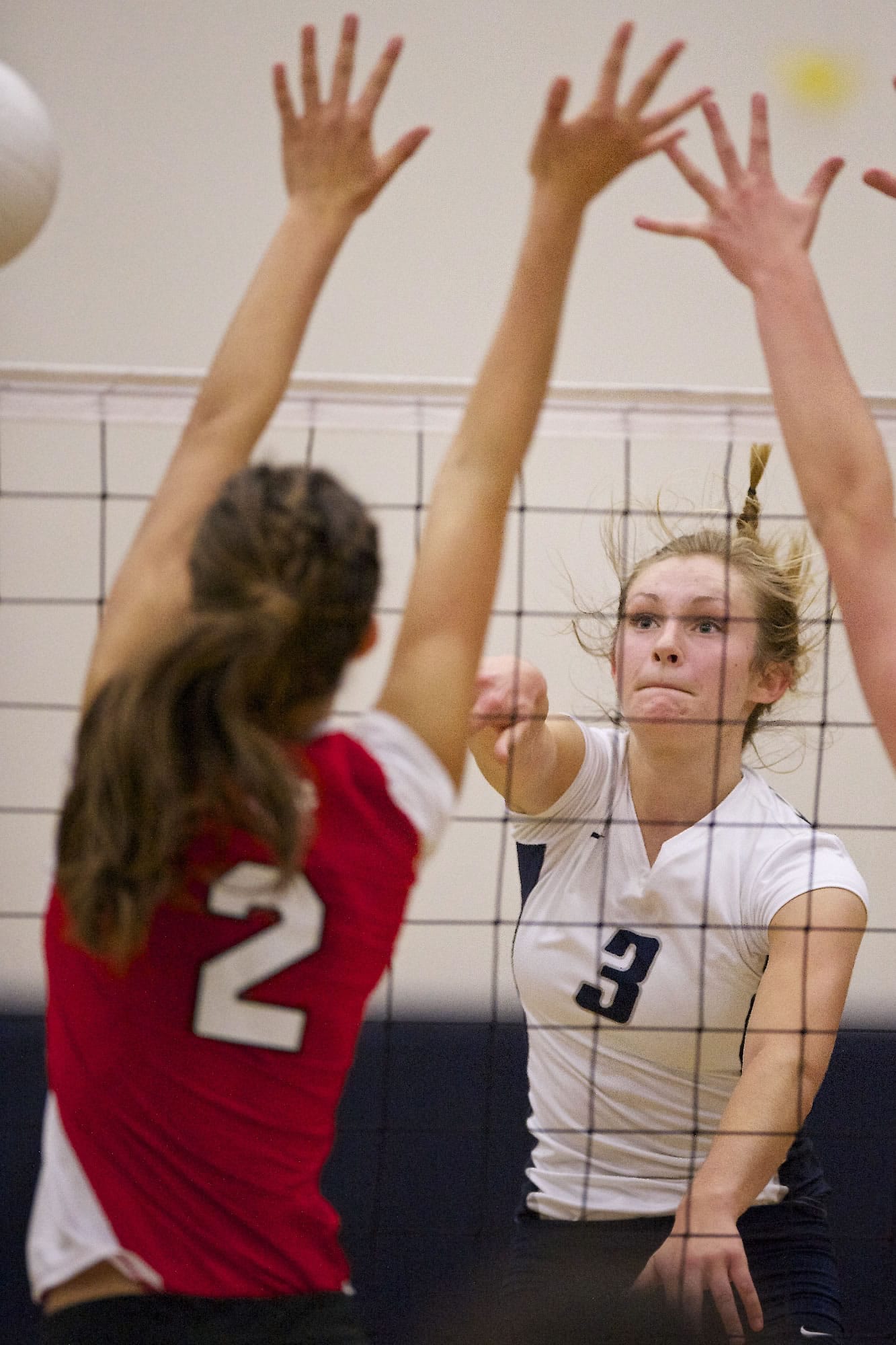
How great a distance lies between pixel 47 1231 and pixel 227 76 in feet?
8.84

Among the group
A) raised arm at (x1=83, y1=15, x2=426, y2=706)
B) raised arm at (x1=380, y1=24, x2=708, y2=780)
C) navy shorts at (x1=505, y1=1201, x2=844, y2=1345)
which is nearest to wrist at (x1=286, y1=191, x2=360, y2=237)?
raised arm at (x1=83, y1=15, x2=426, y2=706)

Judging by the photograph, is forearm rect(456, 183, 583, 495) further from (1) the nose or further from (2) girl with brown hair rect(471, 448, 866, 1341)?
(1) the nose

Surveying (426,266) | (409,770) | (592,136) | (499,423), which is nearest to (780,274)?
(592,136)

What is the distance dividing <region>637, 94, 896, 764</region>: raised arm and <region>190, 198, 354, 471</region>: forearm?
0.30 meters

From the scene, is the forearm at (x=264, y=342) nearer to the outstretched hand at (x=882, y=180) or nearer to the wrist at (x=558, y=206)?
the wrist at (x=558, y=206)

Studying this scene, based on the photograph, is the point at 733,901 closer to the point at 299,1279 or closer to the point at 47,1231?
the point at 299,1279

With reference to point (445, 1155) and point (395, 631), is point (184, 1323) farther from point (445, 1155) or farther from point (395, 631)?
point (395, 631)

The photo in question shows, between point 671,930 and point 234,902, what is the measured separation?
87 centimetres

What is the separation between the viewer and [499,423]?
40.4 inches

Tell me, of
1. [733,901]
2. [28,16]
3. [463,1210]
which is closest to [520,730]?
[733,901]

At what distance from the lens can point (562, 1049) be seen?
1684mm

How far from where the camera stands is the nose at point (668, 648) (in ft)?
5.53

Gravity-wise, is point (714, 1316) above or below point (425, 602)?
below

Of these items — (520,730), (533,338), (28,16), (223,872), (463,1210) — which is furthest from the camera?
(28,16)
